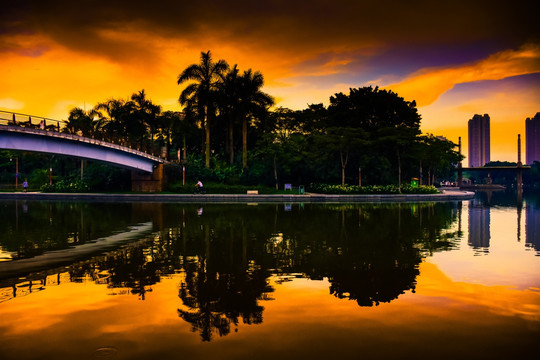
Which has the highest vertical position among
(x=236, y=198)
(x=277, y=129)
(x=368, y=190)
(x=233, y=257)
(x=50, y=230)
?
(x=277, y=129)

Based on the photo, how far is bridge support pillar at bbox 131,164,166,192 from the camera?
50.0 meters

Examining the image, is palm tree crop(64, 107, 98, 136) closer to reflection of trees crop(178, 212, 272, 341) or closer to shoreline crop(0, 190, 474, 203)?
shoreline crop(0, 190, 474, 203)

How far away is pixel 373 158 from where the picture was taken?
49594mm

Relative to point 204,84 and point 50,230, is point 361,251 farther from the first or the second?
point 204,84

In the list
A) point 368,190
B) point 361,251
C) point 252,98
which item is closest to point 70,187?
point 252,98

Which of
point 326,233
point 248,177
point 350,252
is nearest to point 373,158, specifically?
point 248,177

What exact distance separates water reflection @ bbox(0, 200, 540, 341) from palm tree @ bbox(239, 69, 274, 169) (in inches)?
1239

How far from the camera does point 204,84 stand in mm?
51156

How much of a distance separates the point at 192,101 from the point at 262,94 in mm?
9162

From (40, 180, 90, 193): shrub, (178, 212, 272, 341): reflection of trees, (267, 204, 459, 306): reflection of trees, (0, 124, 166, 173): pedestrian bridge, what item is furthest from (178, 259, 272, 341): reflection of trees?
(40, 180, 90, 193): shrub

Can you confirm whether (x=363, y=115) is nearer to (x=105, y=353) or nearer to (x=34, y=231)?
(x=34, y=231)

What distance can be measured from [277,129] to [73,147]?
101 ft

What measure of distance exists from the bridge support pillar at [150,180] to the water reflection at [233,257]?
27.2 meters

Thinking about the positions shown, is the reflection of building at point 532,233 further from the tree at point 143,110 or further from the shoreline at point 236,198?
the tree at point 143,110
